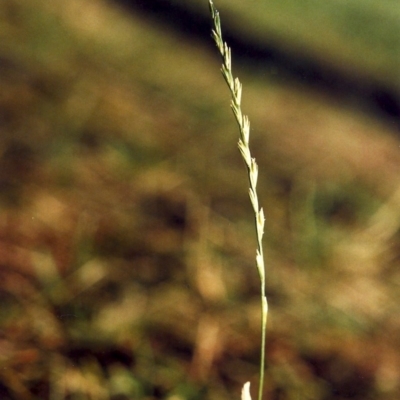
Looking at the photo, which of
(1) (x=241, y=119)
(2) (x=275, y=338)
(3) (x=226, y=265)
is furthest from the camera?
(3) (x=226, y=265)

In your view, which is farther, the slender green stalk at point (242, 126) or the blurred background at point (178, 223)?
the blurred background at point (178, 223)

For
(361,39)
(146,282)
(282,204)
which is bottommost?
(146,282)

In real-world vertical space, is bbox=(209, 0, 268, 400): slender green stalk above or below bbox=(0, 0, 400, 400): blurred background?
above

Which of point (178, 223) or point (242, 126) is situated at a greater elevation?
point (242, 126)

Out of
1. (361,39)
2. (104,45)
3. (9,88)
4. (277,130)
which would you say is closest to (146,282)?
(9,88)

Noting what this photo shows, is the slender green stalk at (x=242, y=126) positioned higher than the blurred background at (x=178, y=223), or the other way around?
the slender green stalk at (x=242, y=126)

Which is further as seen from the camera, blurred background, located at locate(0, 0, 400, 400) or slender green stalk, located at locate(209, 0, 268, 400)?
blurred background, located at locate(0, 0, 400, 400)

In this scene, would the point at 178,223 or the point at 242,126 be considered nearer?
the point at 242,126

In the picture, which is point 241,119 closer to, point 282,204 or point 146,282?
point 146,282
